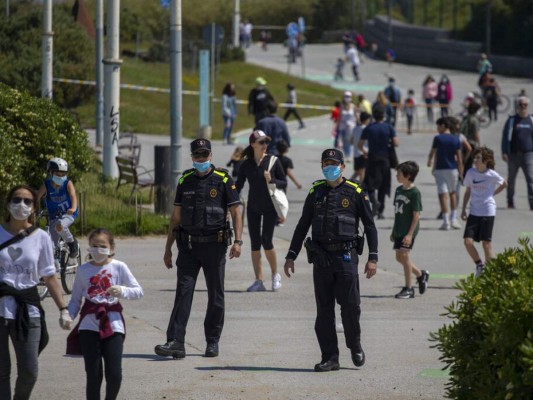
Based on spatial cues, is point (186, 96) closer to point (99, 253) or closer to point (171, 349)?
point (171, 349)

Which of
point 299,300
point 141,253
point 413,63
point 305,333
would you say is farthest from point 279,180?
point 413,63

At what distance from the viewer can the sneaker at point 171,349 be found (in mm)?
10453

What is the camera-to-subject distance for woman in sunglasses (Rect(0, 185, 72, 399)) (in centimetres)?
813

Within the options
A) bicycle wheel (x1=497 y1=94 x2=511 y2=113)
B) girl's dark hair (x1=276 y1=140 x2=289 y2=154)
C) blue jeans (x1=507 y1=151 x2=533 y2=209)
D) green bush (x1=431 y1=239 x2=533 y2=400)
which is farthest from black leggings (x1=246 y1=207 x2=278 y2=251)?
bicycle wheel (x1=497 y1=94 x2=511 y2=113)

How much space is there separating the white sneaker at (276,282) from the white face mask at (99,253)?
5787mm

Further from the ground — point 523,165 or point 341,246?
point 341,246

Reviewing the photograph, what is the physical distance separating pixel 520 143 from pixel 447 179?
9.06 feet

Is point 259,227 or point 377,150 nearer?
point 259,227

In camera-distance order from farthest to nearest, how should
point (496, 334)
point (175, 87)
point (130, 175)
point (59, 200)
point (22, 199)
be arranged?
1. point (130, 175)
2. point (175, 87)
3. point (59, 200)
4. point (22, 199)
5. point (496, 334)

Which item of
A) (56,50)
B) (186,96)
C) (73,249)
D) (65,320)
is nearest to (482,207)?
(73,249)

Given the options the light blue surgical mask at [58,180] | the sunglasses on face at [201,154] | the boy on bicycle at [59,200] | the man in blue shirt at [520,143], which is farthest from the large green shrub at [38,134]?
the man in blue shirt at [520,143]

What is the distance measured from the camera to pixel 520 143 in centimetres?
2166

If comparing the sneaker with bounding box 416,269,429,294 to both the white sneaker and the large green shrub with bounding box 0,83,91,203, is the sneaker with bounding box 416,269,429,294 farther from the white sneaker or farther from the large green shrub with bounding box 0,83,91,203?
the large green shrub with bounding box 0,83,91,203

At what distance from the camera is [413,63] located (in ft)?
201
